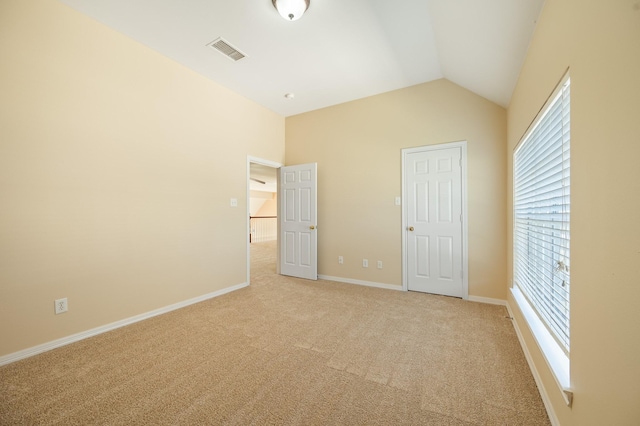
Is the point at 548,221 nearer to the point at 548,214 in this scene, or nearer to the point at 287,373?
the point at 548,214

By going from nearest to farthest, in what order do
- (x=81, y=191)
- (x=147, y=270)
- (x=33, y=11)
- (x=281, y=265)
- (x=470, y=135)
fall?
(x=33, y=11)
(x=81, y=191)
(x=147, y=270)
(x=470, y=135)
(x=281, y=265)

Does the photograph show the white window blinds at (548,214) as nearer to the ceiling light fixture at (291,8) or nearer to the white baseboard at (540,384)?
the white baseboard at (540,384)

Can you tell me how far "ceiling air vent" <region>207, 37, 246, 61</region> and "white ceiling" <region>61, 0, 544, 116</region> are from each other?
52mm

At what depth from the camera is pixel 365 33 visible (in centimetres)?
248

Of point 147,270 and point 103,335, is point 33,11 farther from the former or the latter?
point 103,335

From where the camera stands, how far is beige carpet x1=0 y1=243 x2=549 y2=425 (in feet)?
4.71

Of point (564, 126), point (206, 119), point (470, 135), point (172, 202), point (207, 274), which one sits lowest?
point (207, 274)

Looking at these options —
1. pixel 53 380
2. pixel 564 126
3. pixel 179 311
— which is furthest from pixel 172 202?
pixel 564 126

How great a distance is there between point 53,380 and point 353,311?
8.34 ft

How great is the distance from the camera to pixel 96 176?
2.41 metres

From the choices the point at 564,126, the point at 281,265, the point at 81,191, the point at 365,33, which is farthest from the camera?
the point at 281,265

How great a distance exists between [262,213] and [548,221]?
11497 millimetres

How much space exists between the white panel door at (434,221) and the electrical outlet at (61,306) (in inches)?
151

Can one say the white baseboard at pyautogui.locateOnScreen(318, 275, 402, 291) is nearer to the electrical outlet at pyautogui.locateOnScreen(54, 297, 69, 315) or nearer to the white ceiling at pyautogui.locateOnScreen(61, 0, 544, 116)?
the white ceiling at pyautogui.locateOnScreen(61, 0, 544, 116)
